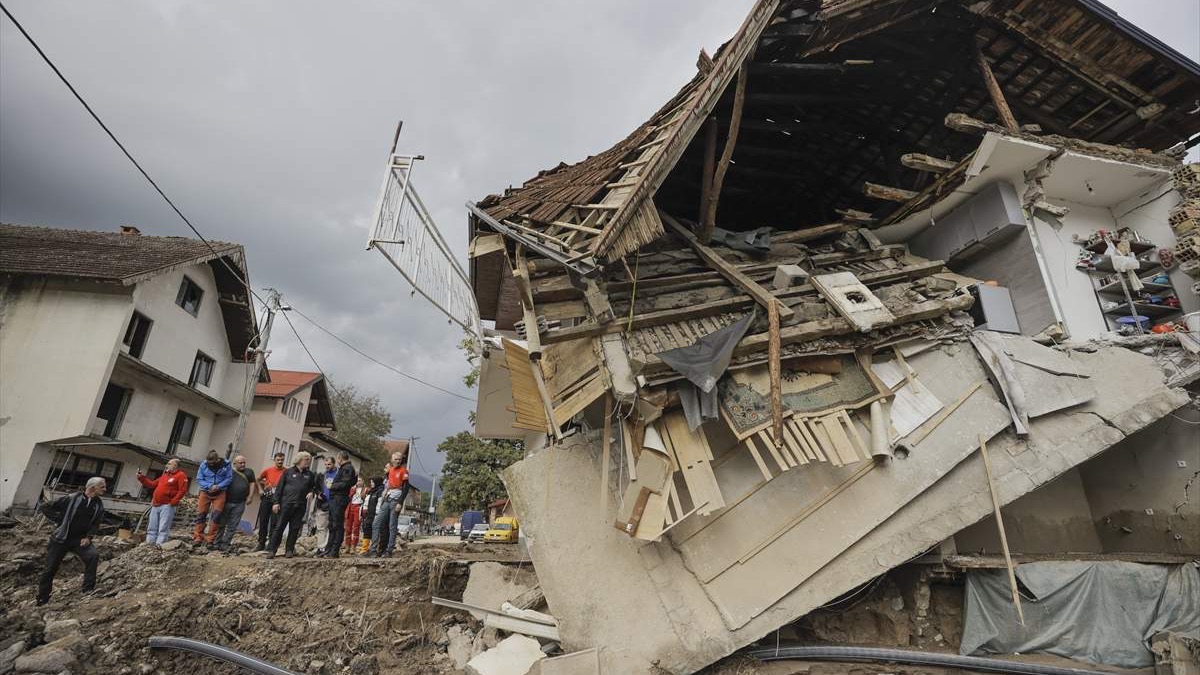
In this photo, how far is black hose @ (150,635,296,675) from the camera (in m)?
5.09

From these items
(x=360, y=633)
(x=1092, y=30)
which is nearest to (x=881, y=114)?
(x=1092, y=30)

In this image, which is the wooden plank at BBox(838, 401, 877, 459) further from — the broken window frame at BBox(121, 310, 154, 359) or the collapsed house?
the broken window frame at BBox(121, 310, 154, 359)

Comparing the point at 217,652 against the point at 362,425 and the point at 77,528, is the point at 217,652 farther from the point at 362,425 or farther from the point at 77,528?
the point at 362,425

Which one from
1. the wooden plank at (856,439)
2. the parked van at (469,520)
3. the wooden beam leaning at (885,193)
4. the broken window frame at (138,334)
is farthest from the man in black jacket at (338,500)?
the parked van at (469,520)

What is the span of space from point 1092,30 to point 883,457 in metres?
7.56

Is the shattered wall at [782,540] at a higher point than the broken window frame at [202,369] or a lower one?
lower

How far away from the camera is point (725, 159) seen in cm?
750

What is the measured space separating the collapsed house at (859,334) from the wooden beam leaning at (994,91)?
0.12 ft

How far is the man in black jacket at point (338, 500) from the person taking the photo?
888 cm

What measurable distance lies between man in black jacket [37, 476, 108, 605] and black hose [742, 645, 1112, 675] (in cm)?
889

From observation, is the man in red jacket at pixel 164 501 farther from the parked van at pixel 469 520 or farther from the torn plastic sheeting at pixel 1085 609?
the parked van at pixel 469 520

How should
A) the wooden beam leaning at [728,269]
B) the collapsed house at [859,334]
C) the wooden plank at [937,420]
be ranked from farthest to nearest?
the wooden beam leaning at [728,269] < the wooden plank at [937,420] < the collapsed house at [859,334]

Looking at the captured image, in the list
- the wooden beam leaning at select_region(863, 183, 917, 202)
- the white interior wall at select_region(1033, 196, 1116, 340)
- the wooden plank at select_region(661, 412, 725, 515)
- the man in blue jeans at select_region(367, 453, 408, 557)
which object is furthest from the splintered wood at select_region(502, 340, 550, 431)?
the white interior wall at select_region(1033, 196, 1116, 340)

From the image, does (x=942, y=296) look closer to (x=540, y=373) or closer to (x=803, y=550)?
(x=803, y=550)
